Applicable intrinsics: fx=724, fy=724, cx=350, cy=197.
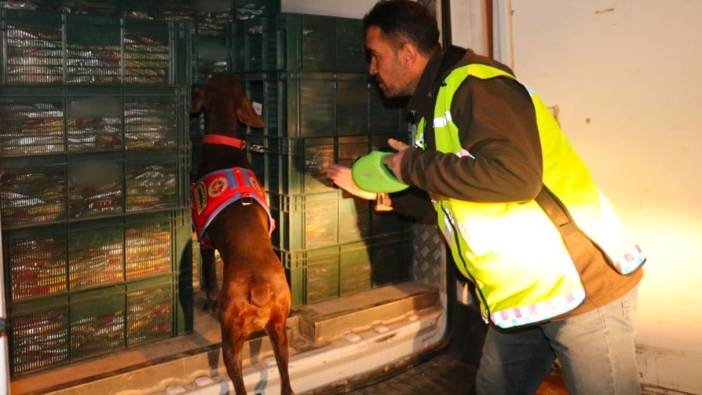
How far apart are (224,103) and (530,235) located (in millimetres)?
2655

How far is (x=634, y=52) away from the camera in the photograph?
3.55 m

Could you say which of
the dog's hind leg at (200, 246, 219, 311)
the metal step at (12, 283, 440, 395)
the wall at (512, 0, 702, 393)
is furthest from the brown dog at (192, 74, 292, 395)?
the wall at (512, 0, 702, 393)

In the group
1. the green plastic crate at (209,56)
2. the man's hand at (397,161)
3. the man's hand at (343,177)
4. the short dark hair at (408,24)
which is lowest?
the man's hand at (343,177)

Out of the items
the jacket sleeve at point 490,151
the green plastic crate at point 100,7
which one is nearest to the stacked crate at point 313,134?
the green plastic crate at point 100,7

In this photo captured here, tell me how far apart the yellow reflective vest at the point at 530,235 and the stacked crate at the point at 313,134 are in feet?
6.90

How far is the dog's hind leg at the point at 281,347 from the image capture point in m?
3.63

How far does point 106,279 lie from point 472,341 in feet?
7.00

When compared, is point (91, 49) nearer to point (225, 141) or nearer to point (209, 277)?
point (225, 141)

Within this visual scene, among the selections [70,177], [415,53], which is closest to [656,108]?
[415,53]

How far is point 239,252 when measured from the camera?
3.71 metres

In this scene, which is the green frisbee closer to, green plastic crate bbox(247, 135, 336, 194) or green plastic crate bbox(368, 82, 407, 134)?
green plastic crate bbox(247, 135, 336, 194)

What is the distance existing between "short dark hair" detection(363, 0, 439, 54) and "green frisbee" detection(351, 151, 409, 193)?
1.36 ft

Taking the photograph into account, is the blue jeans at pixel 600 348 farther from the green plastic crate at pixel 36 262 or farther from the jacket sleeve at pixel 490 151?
the green plastic crate at pixel 36 262

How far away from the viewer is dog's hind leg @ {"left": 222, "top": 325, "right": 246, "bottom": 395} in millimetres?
3527
